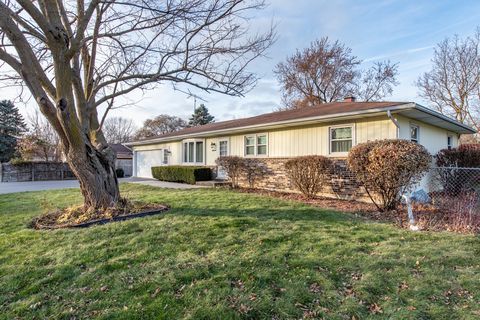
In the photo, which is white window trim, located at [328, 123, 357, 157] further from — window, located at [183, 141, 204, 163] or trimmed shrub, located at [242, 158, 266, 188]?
window, located at [183, 141, 204, 163]

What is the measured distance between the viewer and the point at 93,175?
6.27 m

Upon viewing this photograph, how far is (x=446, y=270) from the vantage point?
3322mm

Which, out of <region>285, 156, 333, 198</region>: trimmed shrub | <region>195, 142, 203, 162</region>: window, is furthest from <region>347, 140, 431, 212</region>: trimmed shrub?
<region>195, 142, 203, 162</region>: window

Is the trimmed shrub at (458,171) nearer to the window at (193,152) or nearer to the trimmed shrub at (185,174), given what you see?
the trimmed shrub at (185,174)

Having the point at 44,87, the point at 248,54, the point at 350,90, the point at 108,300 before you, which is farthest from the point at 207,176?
the point at 350,90

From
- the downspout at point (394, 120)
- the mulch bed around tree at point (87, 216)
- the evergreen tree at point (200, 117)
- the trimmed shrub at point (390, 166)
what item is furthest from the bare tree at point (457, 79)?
the evergreen tree at point (200, 117)

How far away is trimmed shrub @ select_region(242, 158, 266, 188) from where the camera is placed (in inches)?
469

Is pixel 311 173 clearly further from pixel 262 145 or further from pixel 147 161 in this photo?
pixel 147 161

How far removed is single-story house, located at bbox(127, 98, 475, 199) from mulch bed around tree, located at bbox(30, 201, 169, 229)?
228 inches

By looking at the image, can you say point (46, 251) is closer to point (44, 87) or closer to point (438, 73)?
point (44, 87)

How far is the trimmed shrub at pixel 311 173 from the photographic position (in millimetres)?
8992

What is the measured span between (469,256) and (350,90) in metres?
22.7

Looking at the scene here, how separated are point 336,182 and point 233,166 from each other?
4664 mm

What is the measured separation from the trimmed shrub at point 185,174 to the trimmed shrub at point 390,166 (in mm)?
8549
